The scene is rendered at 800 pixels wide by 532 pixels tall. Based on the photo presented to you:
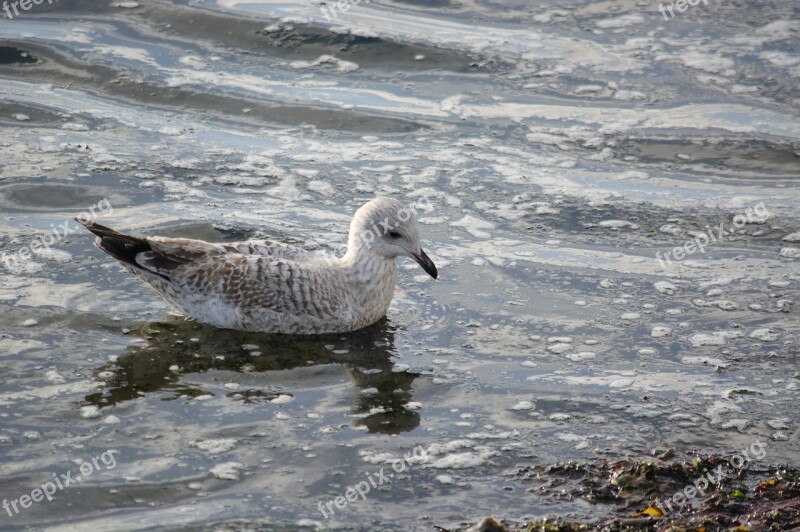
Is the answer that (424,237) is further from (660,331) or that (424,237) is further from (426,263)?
(660,331)

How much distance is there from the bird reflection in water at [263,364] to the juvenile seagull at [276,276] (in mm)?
128

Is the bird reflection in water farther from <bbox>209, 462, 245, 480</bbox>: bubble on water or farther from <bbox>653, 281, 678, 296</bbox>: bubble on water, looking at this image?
<bbox>653, 281, 678, 296</bbox>: bubble on water

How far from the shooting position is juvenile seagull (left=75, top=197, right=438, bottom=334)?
7816mm

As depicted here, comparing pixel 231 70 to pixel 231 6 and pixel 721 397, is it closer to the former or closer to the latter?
pixel 231 6

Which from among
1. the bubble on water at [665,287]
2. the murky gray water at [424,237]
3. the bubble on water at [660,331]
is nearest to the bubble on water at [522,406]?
the murky gray water at [424,237]

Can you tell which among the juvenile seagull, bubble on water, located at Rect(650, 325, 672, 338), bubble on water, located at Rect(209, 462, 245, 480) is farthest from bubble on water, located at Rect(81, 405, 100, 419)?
bubble on water, located at Rect(650, 325, 672, 338)

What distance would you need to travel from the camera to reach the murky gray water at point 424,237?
6.19m

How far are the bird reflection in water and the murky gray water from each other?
0.9 inches

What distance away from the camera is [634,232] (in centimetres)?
934

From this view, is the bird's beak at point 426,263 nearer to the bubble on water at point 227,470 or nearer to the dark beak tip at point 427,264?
the dark beak tip at point 427,264

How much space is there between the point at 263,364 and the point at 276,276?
75cm

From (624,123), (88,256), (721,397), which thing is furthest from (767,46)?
(88,256)

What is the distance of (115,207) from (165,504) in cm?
439

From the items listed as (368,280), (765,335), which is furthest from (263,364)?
(765,335)
